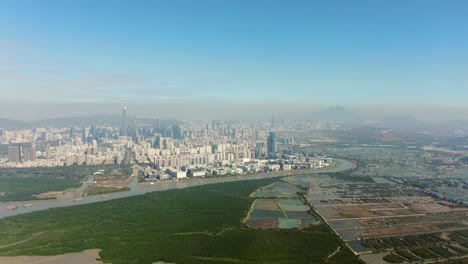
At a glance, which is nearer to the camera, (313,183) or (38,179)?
(313,183)

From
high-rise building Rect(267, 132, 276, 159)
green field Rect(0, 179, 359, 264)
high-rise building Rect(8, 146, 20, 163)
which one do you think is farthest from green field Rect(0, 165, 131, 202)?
high-rise building Rect(267, 132, 276, 159)

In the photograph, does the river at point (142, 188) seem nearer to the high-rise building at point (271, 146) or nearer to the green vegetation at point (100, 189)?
the green vegetation at point (100, 189)

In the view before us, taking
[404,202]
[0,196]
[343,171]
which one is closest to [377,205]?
[404,202]

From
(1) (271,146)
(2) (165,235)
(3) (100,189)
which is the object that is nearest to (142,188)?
(3) (100,189)

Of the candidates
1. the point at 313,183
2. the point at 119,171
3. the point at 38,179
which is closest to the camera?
the point at 313,183

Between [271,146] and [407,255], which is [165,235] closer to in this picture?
[407,255]

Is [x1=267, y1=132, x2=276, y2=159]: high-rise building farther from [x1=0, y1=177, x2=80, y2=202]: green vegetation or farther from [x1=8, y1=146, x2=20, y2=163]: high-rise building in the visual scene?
[x1=8, y1=146, x2=20, y2=163]: high-rise building

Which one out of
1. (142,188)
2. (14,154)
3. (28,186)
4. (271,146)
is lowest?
(142,188)

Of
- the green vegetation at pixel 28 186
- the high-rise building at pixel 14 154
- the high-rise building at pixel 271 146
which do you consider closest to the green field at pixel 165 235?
the green vegetation at pixel 28 186
